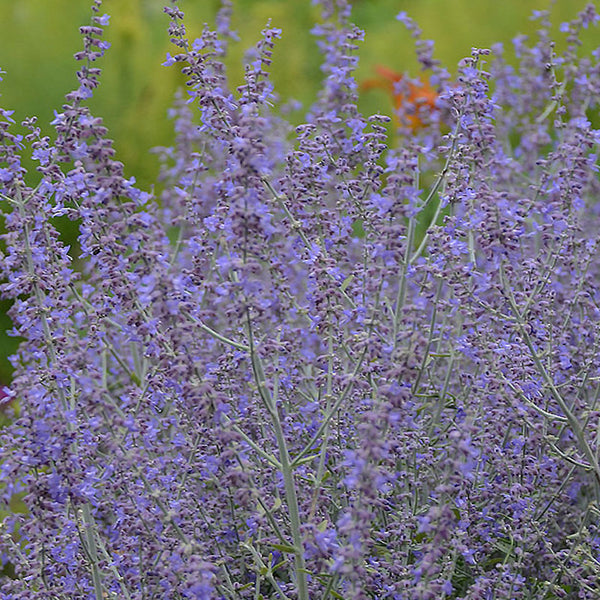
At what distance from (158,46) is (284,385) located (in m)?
5.96

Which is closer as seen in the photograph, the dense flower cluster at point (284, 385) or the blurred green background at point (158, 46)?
the dense flower cluster at point (284, 385)

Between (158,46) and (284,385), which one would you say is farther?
(158,46)

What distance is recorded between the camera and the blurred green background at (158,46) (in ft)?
23.9

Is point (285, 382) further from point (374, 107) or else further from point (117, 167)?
point (374, 107)

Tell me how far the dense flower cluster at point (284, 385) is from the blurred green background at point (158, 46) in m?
4.40

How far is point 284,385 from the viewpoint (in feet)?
9.29

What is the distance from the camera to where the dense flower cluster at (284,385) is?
6.85 feet

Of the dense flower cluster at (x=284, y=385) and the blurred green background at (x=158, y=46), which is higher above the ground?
the blurred green background at (x=158, y=46)

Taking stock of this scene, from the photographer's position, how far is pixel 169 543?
8.04 feet

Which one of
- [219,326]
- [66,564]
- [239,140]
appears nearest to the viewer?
[239,140]

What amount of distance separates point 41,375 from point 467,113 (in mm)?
1361

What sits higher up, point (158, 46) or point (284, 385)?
point (158, 46)

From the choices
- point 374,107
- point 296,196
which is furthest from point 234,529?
point 374,107

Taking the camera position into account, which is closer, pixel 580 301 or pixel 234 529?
pixel 234 529
